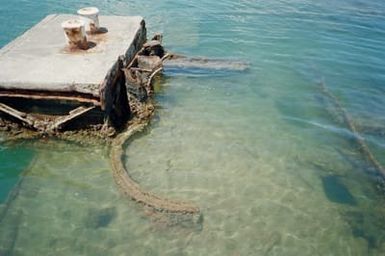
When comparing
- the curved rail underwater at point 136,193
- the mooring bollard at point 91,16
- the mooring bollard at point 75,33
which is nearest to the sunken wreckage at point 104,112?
the curved rail underwater at point 136,193

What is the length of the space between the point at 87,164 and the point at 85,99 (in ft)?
4.19

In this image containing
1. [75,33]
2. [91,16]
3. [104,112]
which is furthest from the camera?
[91,16]

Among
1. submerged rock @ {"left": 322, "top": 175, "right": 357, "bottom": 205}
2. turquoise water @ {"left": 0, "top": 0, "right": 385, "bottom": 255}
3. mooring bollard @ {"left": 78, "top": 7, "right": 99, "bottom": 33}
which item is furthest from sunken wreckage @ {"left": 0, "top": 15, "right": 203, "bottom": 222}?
submerged rock @ {"left": 322, "top": 175, "right": 357, "bottom": 205}

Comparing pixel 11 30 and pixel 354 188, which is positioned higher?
pixel 11 30

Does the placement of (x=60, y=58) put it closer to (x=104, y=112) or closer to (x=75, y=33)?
(x=75, y=33)

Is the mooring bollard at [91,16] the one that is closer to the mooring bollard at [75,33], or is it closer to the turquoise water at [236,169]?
the mooring bollard at [75,33]

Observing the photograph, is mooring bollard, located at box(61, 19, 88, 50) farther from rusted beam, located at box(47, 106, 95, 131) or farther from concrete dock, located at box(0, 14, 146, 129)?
rusted beam, located at box(47, 106, 95, 131)

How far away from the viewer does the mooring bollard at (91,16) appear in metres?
10.3

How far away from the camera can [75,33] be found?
9508 millimetres

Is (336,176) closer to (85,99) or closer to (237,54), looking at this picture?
(85,99)

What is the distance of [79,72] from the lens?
8.76m

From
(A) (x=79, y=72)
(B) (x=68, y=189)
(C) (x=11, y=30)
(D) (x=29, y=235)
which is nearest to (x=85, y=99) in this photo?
(A) (x=79, y=72)

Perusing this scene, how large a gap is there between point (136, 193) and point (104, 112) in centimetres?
205

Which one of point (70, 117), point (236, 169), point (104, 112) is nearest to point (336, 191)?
point (236, 169)
